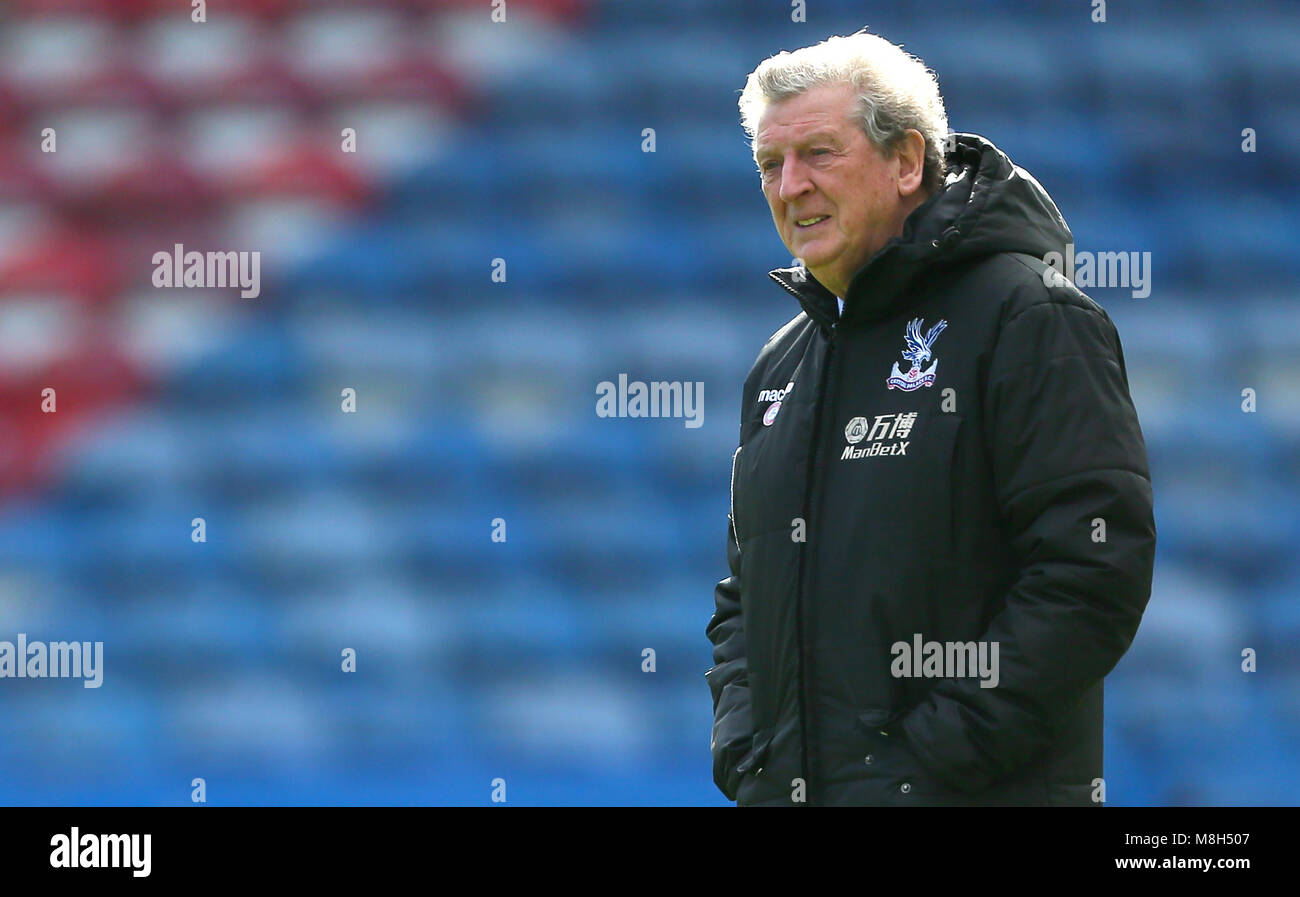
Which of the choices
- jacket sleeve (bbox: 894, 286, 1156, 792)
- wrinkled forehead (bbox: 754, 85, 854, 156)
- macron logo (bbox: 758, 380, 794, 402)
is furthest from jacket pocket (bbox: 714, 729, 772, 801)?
wrinkled forehead (bbox: 754, 85, 854, 156)

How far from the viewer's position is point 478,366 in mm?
2787

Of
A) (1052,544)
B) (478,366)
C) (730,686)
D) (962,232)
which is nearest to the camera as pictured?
(1052,544)

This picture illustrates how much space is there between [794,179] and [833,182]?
0.12 ft

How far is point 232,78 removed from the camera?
9.64 feet

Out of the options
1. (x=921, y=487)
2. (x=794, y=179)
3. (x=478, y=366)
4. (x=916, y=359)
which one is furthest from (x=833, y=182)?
(x=478, y=366)

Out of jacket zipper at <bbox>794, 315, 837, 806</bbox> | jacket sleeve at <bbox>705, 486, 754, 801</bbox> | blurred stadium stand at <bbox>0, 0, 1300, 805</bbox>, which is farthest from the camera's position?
blurred stadium stand at <bbox>0, 0, 1300, 805</bbox>

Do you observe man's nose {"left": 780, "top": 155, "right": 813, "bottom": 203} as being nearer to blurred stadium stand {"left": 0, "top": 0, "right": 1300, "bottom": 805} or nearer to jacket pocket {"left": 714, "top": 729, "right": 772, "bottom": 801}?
jacket pocket {"left": 714, "top": 729, "right": 772, "bottom": 801}

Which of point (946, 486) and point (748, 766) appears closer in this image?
point (946, 486)

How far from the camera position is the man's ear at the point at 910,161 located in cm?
129

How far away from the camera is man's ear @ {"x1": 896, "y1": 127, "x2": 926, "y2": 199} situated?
129cm

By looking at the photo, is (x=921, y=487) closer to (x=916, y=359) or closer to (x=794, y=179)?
(x=916, y=359)

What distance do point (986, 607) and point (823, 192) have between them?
0.40 metres

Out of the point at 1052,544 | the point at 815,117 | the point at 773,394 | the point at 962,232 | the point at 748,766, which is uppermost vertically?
the point at 815,117
